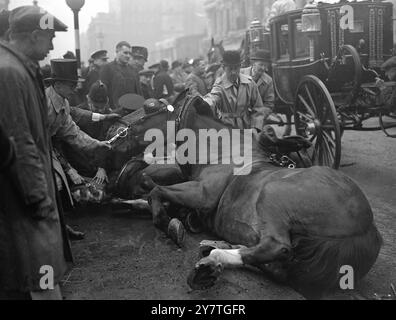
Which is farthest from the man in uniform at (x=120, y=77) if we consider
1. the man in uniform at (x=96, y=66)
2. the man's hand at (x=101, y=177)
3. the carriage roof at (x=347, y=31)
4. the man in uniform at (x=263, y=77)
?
the man's hand at (x=101, y=177)

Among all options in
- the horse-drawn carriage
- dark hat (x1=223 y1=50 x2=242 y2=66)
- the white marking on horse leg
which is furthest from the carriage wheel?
the white marking on horse leg

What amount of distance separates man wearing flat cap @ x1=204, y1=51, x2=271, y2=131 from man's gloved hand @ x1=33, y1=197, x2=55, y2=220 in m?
3.59

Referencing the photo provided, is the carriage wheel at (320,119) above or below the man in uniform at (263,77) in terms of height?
below

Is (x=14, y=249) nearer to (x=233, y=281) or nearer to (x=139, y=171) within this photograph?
(x=233, y=281)

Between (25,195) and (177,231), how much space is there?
1757mm

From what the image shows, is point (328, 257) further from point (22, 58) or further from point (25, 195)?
point (22, 58)

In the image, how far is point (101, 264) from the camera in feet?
12.6

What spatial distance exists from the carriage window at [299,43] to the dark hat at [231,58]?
2.05 m

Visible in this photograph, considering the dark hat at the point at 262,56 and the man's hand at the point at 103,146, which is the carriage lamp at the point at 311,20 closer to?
the dark hat at the point at 262,56

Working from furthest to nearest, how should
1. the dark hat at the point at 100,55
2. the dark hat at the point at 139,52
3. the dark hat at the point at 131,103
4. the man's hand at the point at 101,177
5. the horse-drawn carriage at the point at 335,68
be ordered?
1. the dark hat at the point at 139,52
2. the dark hat at the point at 100,55
3. the horse-drawn carriage at the point at 335,68
4. the dark hat at the point at 131,103
5. the man's hand at the point at 101,177

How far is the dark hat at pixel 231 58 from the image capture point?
575 centimetres

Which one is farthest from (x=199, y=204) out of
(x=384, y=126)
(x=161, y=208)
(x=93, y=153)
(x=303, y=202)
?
(x=384, y=126)

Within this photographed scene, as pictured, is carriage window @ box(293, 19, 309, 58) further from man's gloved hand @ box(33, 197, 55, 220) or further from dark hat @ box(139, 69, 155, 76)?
dark hat @ box(139, 69, 155, 76)

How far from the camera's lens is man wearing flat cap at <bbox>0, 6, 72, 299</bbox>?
2488 millimetres
